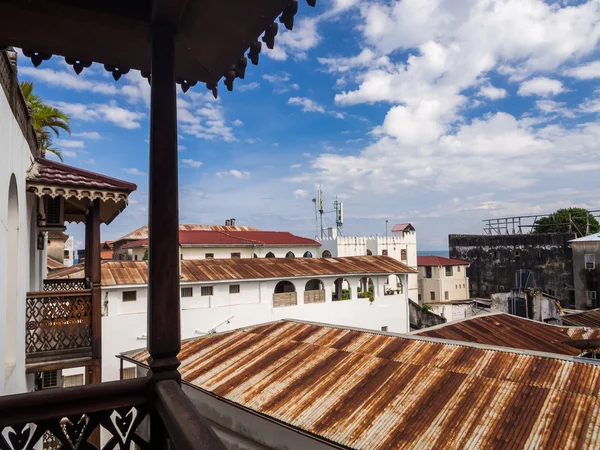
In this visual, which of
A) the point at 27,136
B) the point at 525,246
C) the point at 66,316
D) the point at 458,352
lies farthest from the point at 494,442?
the point at 525,246

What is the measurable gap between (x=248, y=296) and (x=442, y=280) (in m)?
28.0

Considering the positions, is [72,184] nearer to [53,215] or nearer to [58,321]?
[53,215]

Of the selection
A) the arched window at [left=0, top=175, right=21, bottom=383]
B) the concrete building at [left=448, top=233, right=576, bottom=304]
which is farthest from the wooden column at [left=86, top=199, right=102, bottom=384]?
the concrete building at [left=448, top=233, right=576, bottom=304]

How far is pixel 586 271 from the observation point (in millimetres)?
34750

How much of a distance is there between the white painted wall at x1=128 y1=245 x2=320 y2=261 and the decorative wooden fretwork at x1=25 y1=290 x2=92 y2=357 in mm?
23482

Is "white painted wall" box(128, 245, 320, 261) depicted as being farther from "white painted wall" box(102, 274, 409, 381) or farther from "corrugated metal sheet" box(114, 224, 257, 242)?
"white painted wall" box(102, 274, 409, 381)

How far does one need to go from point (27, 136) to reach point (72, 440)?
664 centimetres

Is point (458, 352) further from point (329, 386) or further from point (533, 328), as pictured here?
point (533, 328)

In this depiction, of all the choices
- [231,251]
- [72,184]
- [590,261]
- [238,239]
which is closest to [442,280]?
[590,261]

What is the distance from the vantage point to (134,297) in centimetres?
1964

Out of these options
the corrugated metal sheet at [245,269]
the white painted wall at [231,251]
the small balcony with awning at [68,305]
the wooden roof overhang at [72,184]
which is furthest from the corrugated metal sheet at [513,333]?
the white painted wall at [231,251]

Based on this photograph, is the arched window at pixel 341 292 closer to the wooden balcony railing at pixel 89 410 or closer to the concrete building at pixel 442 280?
the concrete building at pixel 442 280

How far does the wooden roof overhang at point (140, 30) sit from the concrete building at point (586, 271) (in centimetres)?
4035

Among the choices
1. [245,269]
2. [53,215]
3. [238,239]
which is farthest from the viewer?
[238,239]
